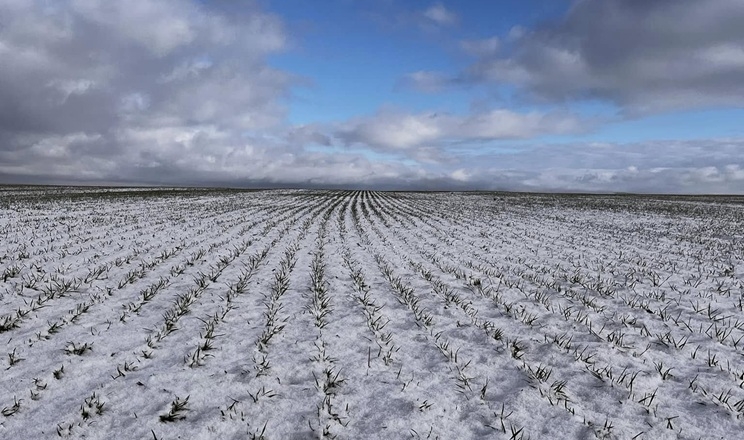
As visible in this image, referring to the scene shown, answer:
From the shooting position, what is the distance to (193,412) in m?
3.73

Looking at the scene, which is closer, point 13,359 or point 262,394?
point 262,394

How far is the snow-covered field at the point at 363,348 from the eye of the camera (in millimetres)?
3656

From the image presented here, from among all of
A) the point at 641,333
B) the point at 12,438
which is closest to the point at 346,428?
the point at 12,438

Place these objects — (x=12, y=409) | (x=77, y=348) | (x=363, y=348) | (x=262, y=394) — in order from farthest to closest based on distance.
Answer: (x=363, y=348), (x=77, y=348), (x=262, y=394), (x=12, y=409)

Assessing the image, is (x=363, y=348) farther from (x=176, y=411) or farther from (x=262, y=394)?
(x=176, y=411)

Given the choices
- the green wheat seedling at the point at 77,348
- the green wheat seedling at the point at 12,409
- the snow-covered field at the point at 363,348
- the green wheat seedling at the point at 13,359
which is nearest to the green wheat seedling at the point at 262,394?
the snow-covered field at the point at 363,348

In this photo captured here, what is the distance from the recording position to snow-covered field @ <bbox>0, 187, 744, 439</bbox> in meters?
3.66

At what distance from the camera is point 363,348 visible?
530 cm

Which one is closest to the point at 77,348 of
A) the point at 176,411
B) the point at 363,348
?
the point at 176,411

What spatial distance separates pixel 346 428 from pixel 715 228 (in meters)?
25.9

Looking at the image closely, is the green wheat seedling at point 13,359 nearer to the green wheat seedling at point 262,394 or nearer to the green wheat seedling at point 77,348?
the green wheat seedling at point 77,348


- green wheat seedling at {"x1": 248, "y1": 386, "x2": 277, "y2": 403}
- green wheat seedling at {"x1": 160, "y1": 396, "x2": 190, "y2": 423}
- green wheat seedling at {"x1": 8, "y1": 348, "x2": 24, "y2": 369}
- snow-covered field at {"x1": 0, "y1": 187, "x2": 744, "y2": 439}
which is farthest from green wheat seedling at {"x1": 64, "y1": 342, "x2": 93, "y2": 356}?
green wheat seedling at {"x1": 248, "y1": 386, "x2": 277, "y2": 403}

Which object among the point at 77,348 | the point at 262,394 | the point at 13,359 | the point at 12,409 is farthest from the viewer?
the point at 77,348

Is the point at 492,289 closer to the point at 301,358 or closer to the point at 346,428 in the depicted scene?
the point at 301,358
